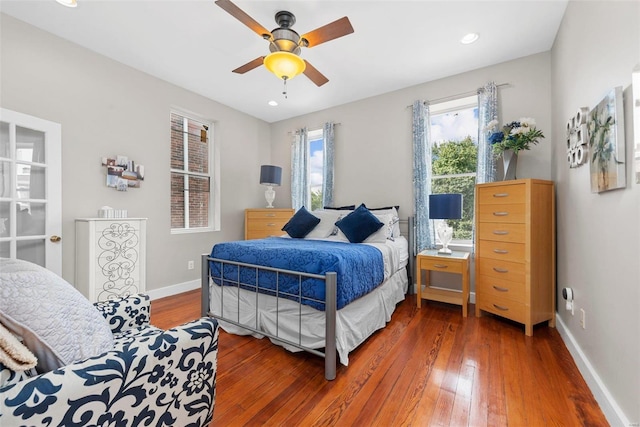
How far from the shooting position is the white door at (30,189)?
2363 mm

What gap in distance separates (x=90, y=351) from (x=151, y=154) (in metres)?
3.16

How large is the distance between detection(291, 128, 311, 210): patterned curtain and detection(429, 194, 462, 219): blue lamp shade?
226 centimetres

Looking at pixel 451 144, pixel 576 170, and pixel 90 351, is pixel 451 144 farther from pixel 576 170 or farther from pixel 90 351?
pixel 90 351

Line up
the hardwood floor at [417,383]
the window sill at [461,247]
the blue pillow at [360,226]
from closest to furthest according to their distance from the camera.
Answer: the hardwood floor at [417,383] < the blue pillow at [360,226] < the window sill at [461,247]

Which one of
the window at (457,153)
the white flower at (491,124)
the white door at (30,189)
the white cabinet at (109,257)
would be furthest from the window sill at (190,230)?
the white flower at (491,124)

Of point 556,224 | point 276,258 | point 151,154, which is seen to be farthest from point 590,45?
point 151,154

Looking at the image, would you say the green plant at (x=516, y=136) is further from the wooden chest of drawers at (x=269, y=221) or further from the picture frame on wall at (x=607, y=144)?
the wooden chest of drawers at (x=269, y=221)

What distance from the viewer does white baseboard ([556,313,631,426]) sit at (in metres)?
1.35

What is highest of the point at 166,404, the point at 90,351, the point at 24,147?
the point at 24,147

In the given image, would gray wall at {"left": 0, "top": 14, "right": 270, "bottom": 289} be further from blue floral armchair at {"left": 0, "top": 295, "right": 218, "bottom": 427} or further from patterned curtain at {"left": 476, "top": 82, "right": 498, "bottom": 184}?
patterned curtain at {"left": 476, "top": 82, "right": 498, "bottom": 184}

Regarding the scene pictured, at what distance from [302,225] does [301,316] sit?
1.48 meters

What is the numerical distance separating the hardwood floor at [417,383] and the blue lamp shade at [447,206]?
116 cm

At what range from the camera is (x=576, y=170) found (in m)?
2.09

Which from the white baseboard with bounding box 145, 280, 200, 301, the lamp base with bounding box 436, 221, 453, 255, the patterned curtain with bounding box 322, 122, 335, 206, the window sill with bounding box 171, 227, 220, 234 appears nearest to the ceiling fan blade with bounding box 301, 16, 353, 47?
the patterned curtain with bounding box 322, 122, 335, 206
